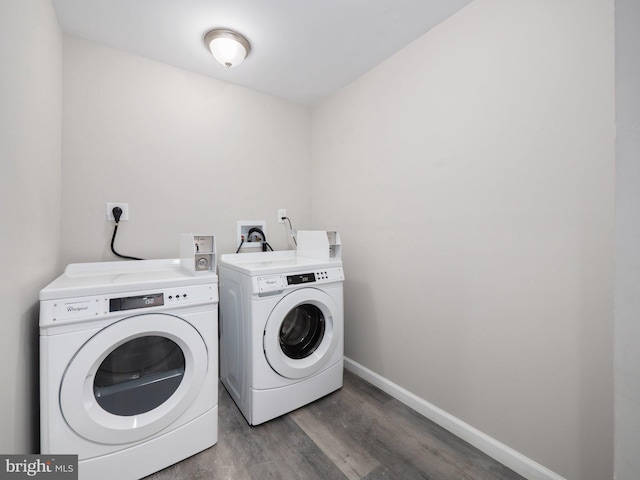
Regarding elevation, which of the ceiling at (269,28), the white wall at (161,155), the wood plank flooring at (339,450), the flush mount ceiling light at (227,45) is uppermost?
the ceiling at (269,28)

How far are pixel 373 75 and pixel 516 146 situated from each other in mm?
1139

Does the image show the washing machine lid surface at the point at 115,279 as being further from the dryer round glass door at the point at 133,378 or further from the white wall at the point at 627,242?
the white wall at the point at 627,242

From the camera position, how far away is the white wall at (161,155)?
164cm

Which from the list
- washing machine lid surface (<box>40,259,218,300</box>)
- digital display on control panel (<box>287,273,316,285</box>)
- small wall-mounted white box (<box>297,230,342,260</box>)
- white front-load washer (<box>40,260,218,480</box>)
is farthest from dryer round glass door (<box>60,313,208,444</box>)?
small wall-mounted white box (<box>297,230,342,260</box>)

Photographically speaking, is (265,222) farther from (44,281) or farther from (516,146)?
(516,146)

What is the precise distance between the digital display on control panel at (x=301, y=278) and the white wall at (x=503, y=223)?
545 mm

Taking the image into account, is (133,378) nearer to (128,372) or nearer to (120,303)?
(128,372)

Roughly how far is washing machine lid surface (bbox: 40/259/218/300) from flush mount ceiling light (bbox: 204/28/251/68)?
4.24ft

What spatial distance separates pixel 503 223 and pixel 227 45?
1.78 metres

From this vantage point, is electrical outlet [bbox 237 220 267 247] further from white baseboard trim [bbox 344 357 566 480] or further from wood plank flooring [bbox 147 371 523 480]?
white baseboard trim [bbox 344 357 566 480]

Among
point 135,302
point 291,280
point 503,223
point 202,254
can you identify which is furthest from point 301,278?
point 503,223

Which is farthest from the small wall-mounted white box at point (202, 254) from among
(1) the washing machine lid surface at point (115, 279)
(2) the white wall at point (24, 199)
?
(2) the white wall at point (24, 199)

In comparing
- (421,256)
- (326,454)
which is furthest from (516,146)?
(326,454)

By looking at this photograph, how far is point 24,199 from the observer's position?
1031mm
